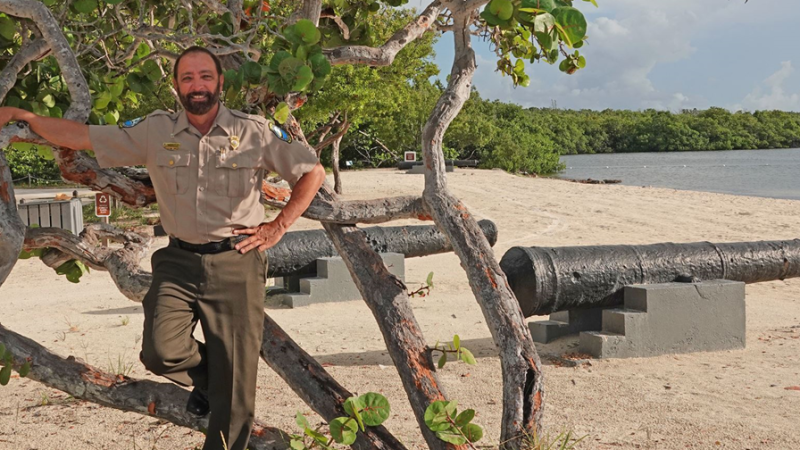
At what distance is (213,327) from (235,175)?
1.87ft

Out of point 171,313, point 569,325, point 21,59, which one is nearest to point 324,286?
point 569,325

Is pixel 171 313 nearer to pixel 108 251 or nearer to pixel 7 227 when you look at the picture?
pixel 7 227

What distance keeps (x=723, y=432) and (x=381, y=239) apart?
5.35 metres

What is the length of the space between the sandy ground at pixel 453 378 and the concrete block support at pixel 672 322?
130 millimetres

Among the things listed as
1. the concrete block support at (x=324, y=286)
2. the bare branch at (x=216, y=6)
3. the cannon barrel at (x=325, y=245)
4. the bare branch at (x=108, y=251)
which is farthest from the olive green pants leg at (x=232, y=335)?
the concrete block support at (x=324, y=286)

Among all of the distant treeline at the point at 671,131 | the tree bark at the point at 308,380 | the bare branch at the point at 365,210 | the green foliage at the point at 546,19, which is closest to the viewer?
the green foliage at the point at 546,19

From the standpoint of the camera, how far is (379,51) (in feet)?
13.3

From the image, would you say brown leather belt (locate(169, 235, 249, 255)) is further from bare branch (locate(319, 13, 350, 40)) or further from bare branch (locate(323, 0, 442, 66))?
bare branch (locate(319, 13, 350, 40))

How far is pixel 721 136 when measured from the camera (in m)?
97.2

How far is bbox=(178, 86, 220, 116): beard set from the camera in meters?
3.16

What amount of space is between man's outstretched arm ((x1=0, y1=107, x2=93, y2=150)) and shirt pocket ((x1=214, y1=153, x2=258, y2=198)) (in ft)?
1.72

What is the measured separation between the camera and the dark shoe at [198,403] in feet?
11.4

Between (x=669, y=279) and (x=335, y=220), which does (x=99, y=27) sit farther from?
(x=669, y=279)

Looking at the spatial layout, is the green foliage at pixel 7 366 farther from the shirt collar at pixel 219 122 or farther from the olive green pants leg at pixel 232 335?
the shirt collar at pixel 219 122
